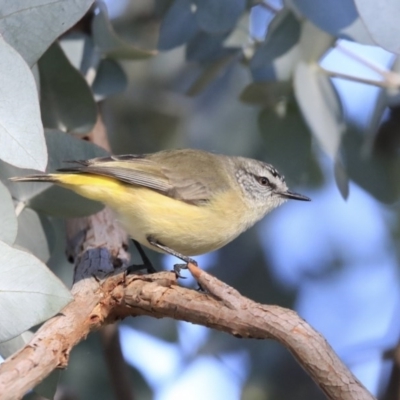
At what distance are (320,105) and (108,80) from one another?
924mm

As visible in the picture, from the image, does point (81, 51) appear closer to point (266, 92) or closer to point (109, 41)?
point (109, 41)

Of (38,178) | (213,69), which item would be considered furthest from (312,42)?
(38,178)

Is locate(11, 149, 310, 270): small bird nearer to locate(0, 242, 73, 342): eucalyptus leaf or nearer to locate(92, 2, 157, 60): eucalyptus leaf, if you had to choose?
locate(92, 2, 157, 60): eucalyptus leaf

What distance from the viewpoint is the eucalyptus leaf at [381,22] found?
7.73 feet

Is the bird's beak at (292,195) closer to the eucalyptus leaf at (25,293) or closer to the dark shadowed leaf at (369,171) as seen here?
the dark shadowed leaf at (369,171)

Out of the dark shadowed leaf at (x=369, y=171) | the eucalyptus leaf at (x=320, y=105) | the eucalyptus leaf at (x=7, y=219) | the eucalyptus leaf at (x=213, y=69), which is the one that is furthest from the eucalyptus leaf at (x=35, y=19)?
the dark shadowed leaf at (x=369, y=171)

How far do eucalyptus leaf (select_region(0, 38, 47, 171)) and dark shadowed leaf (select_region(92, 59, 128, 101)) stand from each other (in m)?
1.32

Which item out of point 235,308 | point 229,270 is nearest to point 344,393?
point 235,308

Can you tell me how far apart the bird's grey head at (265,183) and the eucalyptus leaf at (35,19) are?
5.48ft

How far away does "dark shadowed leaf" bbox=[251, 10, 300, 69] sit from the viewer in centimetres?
330

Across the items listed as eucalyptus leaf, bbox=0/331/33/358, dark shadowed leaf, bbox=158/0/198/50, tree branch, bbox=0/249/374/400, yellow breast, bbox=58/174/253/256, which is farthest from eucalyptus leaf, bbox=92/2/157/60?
eucalyptus leaf, bbox=0/331/33/358

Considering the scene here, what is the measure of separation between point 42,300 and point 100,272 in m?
0.74

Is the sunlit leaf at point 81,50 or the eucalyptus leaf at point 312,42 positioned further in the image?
the sunlit leaf at point 81,50

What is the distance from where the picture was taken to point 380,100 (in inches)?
131
